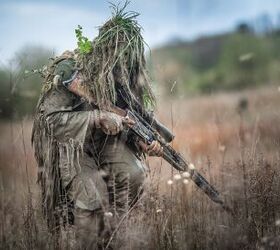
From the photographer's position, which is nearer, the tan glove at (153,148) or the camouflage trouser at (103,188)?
the camouflage trouser at (103,188)

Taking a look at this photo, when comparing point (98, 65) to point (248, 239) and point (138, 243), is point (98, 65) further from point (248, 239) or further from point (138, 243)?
point (248, 239)

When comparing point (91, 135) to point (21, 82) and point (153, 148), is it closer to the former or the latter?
point (153, 148)

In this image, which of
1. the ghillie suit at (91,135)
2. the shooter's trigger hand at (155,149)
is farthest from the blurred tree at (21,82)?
the shooter's trigger hand at (155,149)

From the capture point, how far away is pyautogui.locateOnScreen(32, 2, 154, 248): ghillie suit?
498 centimetres

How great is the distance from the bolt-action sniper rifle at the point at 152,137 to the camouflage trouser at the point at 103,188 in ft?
0.63

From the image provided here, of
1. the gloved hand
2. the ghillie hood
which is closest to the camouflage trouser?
the gloved hand

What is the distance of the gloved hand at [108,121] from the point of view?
488 cm

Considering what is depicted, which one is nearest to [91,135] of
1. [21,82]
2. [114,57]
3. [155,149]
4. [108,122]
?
[108,122]

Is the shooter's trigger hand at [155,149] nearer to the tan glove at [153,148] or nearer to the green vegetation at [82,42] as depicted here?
the tan glove at [153,148]

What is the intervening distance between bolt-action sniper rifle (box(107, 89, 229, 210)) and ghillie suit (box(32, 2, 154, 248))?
0.09m

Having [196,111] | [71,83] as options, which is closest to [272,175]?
[71,83]

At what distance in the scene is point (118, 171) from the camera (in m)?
5.12

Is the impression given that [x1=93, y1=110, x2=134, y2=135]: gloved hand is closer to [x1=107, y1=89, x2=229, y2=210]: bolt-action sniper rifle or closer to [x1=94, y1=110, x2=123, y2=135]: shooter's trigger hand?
[x1=94, y1=110, x2=123, y2=135]: shooter's trigger hand

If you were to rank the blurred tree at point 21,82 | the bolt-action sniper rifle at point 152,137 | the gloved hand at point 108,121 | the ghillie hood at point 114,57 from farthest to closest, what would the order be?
the blurred tree at point 21,82, the bolt-action sniper rifle at point 152,137, the ghillie hood at point 114,57, the gloved hand at point 108,121
